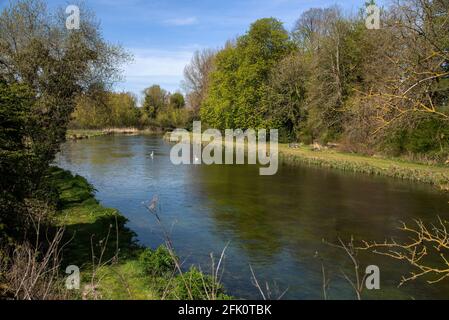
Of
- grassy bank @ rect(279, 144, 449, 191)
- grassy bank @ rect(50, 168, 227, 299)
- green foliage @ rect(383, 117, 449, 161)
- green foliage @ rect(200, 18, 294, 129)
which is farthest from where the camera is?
green foliage @ rect(200, 18, 294, 129)

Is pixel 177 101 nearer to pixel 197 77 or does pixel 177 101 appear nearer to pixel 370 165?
pixel 197 77

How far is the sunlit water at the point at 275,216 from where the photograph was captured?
1207 centimetres

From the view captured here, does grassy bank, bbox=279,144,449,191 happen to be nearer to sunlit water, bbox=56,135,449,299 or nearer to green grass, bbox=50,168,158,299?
sunlit water, bbox=56,135,449,299

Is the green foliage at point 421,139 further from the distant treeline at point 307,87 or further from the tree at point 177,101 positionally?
the tree at point 177,101

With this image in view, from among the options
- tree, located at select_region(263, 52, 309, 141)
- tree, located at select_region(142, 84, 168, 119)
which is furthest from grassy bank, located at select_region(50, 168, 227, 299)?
tree, located at select_region(142, 84, 168, 119)

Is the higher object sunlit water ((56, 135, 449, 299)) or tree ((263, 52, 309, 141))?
tree ((263, 52, 309, 141))

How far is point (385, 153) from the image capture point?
37.0 m

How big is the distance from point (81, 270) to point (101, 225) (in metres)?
5.03

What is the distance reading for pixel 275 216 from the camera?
19.3 metres

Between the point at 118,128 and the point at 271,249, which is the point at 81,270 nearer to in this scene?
the point at 271,249

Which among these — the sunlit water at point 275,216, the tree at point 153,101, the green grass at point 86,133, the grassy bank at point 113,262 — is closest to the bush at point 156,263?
the grassy bank at point 113,262

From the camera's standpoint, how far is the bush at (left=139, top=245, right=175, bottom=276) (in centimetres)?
1080

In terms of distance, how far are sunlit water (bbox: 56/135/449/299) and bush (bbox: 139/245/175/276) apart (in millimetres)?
1614
